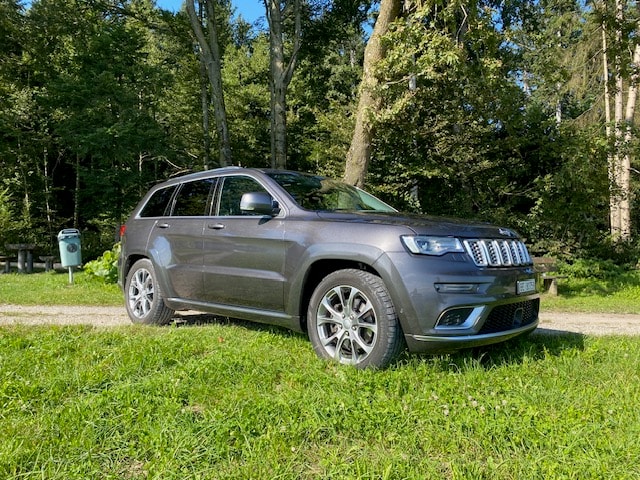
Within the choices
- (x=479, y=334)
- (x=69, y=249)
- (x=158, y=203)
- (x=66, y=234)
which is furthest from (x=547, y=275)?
(x=66, y=234)

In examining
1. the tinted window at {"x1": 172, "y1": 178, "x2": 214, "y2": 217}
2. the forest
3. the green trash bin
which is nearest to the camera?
the tinted window at {"x1": 172, "y1": 178, "x2": 214, "y2": 217}

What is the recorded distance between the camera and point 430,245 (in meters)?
3.63

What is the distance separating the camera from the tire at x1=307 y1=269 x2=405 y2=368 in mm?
3645

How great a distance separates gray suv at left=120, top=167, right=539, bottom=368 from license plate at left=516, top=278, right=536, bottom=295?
2 centimetres

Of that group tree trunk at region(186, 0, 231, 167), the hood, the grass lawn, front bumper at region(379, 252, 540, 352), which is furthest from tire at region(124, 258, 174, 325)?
tree trunk at region(186, 0, 231, 167)

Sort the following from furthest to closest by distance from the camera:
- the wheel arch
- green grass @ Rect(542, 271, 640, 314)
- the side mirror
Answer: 1. green grass @ Rect(542, 271, 640, 314)
2. the side mirror
3. the wheel arch

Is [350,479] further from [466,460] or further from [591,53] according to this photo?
[591,53]

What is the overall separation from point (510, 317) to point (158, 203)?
4.09 meters

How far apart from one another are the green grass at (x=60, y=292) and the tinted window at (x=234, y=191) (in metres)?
3.80

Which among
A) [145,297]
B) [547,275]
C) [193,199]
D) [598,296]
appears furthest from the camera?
[547,275]

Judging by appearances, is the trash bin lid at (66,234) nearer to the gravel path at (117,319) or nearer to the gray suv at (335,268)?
the gravel path at (117,319)

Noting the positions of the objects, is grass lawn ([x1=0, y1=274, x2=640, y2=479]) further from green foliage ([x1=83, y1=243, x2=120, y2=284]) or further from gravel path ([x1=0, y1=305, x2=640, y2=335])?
green foliage ([x1=83, y1=243, x2=120, y2=284])

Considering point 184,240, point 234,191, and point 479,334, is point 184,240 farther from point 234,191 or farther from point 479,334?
point 479,334

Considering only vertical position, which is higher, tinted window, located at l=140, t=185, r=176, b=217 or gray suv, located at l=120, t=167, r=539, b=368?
tinted window, located at l=140, t=185, r=176, b=217
